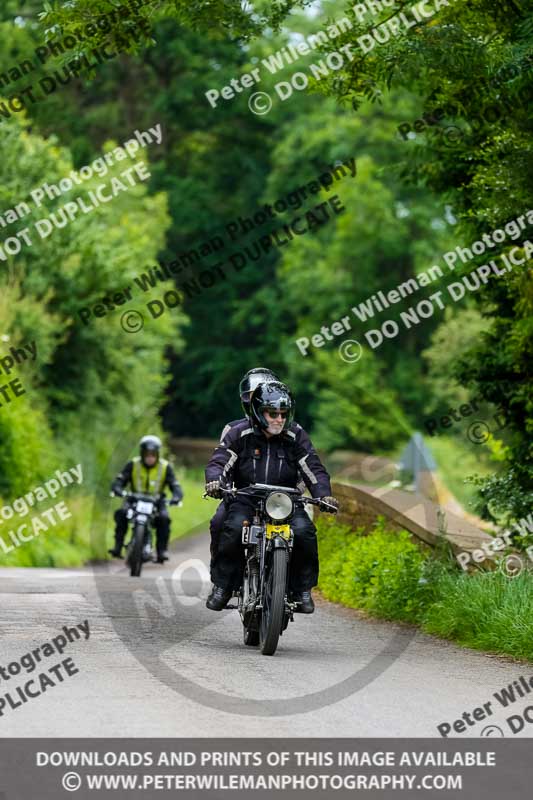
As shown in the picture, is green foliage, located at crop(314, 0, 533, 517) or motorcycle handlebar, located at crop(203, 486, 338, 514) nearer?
motorcycle handlebar, located at crop(203, 486, 338, 514)

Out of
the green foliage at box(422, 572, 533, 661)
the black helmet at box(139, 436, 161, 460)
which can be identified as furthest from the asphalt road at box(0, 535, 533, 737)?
the black helmet at box(139, 436, 161, 460)

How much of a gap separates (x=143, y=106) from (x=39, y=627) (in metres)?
46.9

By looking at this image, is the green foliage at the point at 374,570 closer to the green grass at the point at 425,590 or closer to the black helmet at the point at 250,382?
the green grass at the point at 425,590

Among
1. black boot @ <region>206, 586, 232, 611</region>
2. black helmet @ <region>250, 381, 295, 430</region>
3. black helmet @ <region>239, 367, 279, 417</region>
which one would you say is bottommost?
black boot @ <region>206, 586, 232, 611</region>

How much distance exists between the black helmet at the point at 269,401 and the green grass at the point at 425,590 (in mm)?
2153

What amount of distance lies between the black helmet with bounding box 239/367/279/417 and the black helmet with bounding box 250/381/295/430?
95 millimetres

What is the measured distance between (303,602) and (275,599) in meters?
0.67

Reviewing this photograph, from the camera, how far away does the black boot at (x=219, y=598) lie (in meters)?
11.7

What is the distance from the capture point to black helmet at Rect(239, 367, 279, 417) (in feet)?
38.2

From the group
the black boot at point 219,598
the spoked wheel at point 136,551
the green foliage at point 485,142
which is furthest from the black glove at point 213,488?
the spoked wheel at point 136,551

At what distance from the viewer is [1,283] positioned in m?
30.5

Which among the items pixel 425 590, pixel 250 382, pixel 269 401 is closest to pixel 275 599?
pixel 269 401

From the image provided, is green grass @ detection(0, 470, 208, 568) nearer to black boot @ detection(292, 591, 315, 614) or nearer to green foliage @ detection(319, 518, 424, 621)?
green foliage @ detection(319, 518, 424, 621)
